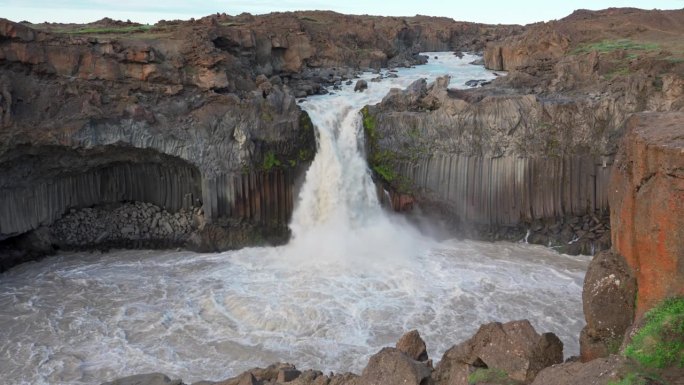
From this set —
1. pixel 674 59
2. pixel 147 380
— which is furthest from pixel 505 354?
pixel 674 59

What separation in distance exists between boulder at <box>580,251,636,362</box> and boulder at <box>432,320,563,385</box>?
73cm

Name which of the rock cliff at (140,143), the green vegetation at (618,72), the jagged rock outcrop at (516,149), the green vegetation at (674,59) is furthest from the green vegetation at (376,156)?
the green vegetation at (674,59)

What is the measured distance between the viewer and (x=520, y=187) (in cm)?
2642

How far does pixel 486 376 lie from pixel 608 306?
9.18ft

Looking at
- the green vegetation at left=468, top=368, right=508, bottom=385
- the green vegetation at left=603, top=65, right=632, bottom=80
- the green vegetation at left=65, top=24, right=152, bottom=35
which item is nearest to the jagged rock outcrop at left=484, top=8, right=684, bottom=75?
the green vegetation at left=603, top=65, right=632, bottom=80

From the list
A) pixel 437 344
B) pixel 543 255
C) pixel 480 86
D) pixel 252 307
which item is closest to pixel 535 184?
pixel 543 255

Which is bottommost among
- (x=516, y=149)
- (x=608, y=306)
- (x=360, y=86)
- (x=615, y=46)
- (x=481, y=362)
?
(x=481, y=362)

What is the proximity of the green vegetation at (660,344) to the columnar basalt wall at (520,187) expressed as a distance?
53.9 ft

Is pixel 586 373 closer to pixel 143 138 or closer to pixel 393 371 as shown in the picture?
pixel 393 371

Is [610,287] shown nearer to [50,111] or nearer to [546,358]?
[546,358]

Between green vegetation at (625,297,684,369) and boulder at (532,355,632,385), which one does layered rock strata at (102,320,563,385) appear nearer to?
boulder at (532,355,632,385)

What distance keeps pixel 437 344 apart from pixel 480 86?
18399mm

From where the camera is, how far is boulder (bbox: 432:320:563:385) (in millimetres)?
11453

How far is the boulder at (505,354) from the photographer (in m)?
11.5
